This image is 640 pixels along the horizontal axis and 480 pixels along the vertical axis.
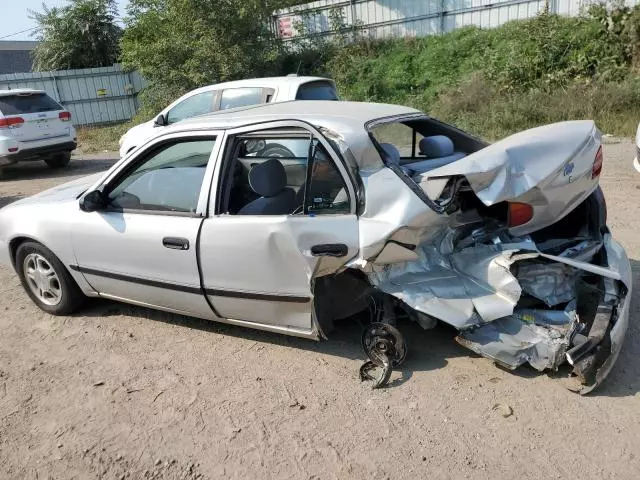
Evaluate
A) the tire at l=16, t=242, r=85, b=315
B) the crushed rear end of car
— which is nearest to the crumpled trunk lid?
the crushed rear end of car

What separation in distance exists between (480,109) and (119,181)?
9965mm

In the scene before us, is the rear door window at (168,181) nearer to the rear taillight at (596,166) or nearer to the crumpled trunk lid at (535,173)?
the crumpled trunk lid at (535,173)

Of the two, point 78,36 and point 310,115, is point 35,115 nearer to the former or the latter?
point 310,115

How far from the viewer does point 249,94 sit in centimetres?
786

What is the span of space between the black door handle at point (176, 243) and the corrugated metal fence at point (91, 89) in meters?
18.7

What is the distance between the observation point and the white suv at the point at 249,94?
7.70 meters

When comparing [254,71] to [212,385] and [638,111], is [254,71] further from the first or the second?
[212,385]

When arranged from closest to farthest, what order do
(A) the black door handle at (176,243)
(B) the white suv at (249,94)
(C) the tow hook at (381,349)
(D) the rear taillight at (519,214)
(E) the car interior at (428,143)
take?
(D) the rear taillight at (519,214) → (C) the tow hook at (381,349) → (A) the black door handle at (176,243) → (E) the car interior at (428,143) → (B) the white suv at (249,94)

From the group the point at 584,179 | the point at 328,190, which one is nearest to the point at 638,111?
the point at 584,179

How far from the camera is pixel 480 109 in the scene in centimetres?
1229

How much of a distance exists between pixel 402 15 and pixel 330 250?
16571 mm

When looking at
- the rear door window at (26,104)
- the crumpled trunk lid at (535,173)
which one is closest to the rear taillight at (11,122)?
the rear door window at (26,104)

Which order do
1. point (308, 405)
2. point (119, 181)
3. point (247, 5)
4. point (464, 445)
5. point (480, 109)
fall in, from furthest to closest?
point (247, 5)
point (480, 109)
point (119, 181)
point (308, 405)
point (464, 445)

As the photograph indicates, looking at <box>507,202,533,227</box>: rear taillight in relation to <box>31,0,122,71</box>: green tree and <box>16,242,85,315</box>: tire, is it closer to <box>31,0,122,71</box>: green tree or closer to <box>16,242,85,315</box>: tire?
<box>16,242,85,315</box>: tire
